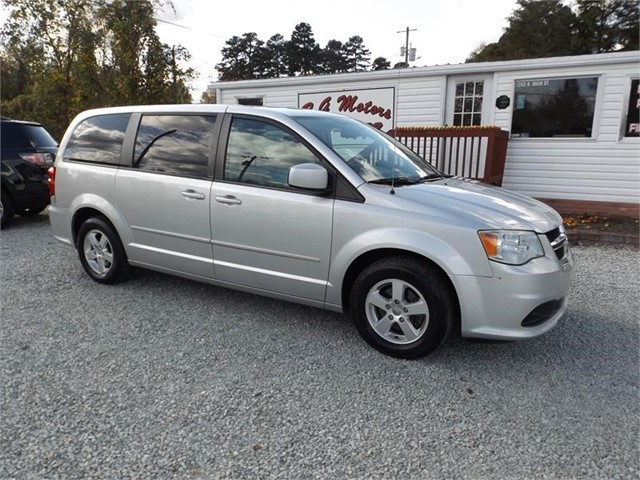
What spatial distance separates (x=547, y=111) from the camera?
7973 mm

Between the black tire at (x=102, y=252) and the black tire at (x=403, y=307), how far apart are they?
2.40 m

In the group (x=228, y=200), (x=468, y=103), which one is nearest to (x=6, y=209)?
(x=228, y=200)

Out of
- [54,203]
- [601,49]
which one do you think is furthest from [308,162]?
[601,49]

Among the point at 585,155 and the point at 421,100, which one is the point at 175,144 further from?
the point at 585,155

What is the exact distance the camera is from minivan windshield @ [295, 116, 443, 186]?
3.14 meters

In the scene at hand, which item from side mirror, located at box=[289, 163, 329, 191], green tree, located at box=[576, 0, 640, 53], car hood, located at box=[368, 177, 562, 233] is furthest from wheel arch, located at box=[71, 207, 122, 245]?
green tree, located at box=[576, 0, 640, 53]

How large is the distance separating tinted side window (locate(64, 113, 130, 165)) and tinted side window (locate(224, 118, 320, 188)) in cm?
127

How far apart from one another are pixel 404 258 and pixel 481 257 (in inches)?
18.6

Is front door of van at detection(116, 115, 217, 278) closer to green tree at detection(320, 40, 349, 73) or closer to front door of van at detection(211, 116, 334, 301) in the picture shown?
front door of van at detection(211, 116, 334, 301)

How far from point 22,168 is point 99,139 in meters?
3.59

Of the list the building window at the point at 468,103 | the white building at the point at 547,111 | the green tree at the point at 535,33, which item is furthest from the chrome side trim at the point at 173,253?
the green tree at the point at 535,33

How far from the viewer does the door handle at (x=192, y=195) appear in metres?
3.45

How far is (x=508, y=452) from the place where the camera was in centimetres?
209

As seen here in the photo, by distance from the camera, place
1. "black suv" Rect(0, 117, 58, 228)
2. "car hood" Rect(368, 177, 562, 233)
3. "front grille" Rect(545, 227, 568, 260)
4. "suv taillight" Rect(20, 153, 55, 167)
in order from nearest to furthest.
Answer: "car hood" Rect(368, 177, 562, 233) < "front grille" Rect(545, 227, 568, 260) < "black suv" Rect(0, 117, 58, 228) < "suv taillight" Rect(20, 153, 55, 167)
